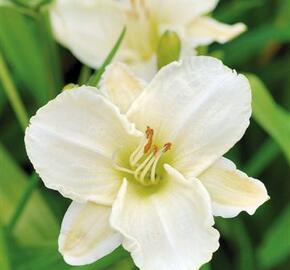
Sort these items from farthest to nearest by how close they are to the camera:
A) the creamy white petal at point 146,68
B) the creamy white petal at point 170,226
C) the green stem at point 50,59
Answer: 1. the green stem at point 50,59
2. the creamy white petal at point 146,68
3. the creamy white petal at point 170,226

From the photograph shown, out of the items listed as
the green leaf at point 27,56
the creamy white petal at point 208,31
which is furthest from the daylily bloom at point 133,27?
the green leaf at point 27,56

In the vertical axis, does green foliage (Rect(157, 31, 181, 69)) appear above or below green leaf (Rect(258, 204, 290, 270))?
above

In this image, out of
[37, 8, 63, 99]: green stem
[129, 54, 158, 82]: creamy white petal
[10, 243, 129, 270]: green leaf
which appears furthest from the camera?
[37, 8, 63, 99]: green stem

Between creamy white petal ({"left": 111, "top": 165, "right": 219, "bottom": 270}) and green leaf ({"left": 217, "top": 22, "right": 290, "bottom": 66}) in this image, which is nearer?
creamy white petal ({"left": 111, "top": 165, "right": 219, "bottom": 270})

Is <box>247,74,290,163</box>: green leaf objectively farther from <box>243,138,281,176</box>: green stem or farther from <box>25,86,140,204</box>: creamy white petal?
<box>25,86,140,204</box>: creamy white petal

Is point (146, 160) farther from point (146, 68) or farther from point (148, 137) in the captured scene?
point (146, 68)

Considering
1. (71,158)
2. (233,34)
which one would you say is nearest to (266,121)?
(233,34)

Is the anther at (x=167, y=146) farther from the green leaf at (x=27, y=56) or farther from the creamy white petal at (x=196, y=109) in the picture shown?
the green leaf at (x=27, y=56)

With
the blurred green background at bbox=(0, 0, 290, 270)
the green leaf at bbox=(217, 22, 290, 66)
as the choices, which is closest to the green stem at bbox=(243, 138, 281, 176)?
the blurred green background at bbox=(0, 0, 290, 270)
